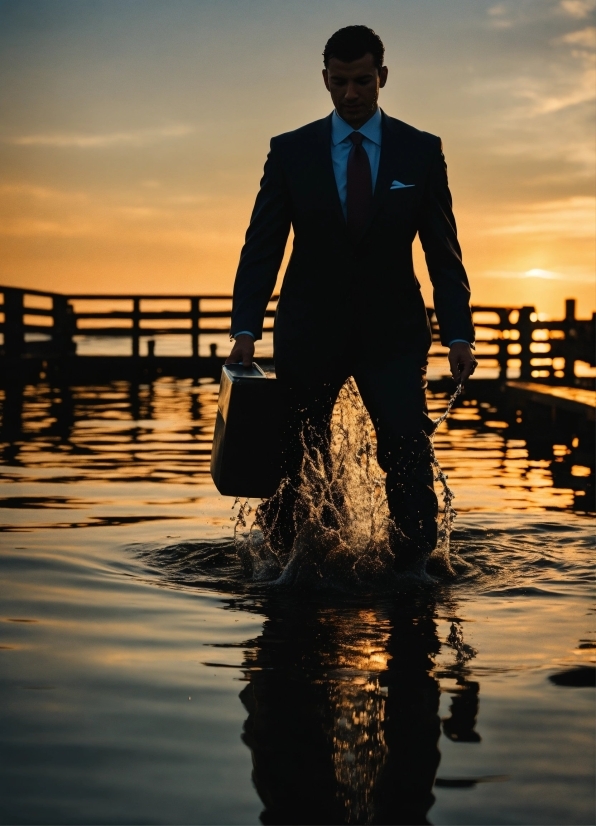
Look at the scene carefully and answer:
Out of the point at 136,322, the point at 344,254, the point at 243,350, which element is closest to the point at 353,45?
the point at 344,254

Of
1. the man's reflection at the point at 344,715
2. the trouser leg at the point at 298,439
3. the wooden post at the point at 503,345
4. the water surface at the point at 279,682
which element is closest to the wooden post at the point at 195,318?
the wooden post at the point at 503,345

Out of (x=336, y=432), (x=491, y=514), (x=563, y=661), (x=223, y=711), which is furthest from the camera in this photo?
(x=491, y=514)

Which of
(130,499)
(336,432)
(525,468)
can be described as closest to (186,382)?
(525,468)

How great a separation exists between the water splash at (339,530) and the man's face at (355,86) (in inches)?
41.4

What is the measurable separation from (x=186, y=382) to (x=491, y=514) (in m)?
14.9

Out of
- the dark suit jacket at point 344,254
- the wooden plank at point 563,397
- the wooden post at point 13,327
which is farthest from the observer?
the wooden post at point 13,327

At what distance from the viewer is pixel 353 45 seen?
4.43 m

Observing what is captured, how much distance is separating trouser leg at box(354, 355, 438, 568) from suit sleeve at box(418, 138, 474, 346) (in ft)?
0.57

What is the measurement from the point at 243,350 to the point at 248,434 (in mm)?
296

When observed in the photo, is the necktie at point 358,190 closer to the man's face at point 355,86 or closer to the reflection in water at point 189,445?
the man's face at point 355,86

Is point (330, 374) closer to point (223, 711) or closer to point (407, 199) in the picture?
point (407, 199)

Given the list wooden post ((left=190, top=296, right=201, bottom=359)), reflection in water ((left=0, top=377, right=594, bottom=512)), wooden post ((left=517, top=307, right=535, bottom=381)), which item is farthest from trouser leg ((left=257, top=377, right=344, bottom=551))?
wooden post ((left=190, top=296, right=201, bottom=359))

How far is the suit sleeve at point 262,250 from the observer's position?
4.65 metres

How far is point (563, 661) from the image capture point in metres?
3.43
